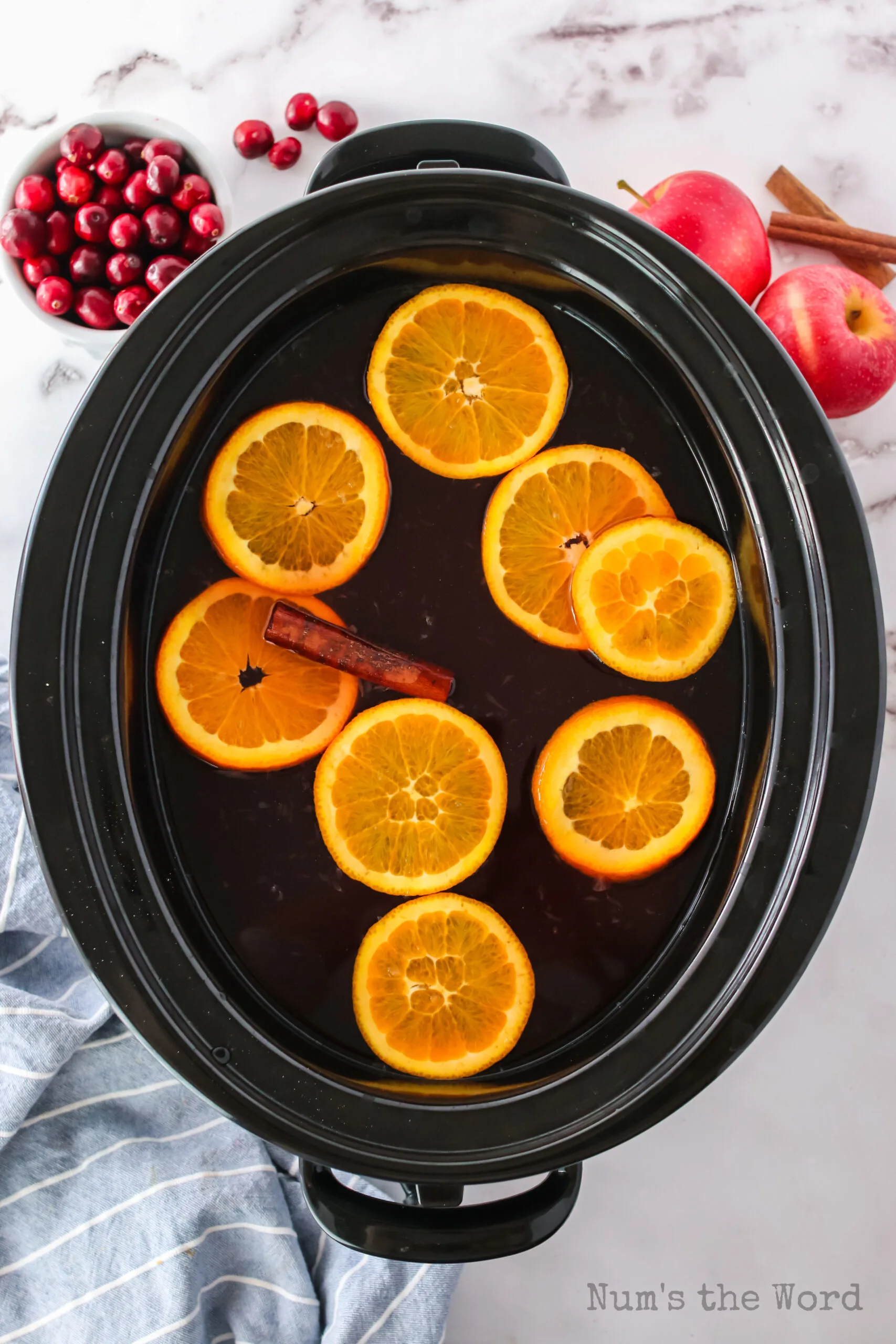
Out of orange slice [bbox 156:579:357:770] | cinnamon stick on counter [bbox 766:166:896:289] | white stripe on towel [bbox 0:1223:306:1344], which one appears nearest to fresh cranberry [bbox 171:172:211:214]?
orange slice [bbox 156:579:357:770]

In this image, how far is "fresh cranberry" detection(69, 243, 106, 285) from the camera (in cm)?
116

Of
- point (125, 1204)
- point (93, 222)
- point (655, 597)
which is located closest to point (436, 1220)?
point (125, 1204)

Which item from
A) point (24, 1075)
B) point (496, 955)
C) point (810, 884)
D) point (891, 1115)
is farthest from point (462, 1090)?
point (891, 1115)

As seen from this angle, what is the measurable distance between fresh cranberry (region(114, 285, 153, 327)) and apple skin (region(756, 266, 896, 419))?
2.59 feet

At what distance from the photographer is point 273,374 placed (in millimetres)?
1058

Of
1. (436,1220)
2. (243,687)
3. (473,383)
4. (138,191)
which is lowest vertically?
(436,1220)

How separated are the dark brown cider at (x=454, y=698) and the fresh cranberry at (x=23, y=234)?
36 centimetres

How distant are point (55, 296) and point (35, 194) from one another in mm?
128

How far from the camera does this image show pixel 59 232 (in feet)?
3.81

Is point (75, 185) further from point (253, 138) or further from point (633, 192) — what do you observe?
point (633, 192)

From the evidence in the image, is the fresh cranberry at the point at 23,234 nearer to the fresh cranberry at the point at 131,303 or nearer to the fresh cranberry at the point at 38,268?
the fresh cranberry at the point at 38,268

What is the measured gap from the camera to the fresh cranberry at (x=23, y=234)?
1142 mm

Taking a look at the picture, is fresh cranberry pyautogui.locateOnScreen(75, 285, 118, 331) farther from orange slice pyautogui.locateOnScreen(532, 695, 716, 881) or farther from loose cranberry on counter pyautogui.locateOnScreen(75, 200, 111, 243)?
orange slice pyautogui.locateOnScreen(532, 695, 716, 881)

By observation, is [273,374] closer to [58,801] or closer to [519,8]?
[58,801]
